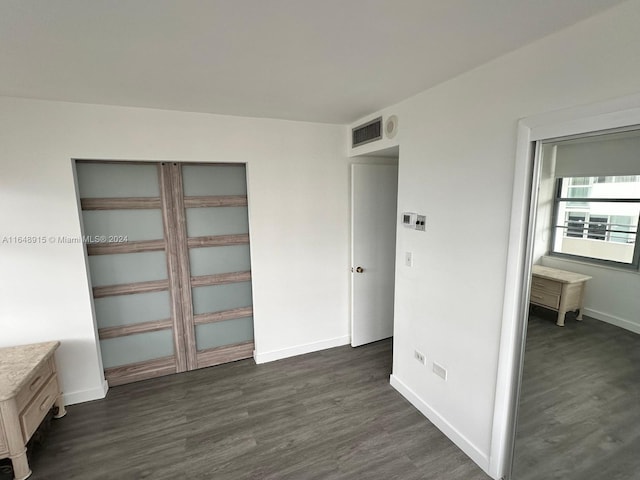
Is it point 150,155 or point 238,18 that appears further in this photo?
point 150,155

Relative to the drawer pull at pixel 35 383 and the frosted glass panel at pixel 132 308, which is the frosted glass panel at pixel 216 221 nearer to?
the frosted glass panel at pixel 132 308

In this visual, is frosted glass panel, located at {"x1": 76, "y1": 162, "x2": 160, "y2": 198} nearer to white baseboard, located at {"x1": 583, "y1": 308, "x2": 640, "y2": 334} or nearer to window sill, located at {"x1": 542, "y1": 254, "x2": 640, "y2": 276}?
window sill, located at {"x1": 542, "y1": 254, "x2": 640, "y2": 276}

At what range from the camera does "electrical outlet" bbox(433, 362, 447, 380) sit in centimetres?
221

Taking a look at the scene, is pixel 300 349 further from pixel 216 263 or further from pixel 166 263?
pixel 166 263

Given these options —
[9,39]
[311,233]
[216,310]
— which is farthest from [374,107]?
[216,310]

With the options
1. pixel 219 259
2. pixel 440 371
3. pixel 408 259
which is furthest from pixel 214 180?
pixel 440 371

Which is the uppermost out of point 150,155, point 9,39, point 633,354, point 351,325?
point 9,39

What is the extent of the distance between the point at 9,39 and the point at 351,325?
11.1 ft

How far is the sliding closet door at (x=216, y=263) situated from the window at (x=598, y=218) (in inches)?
→ 101

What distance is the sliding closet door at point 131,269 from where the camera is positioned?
266cm

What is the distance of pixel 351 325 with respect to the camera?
3.51 meters

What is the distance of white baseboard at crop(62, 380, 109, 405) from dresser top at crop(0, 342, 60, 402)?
53 centimetres

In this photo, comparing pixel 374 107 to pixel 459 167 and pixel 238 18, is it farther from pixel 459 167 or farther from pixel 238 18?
pixel 238 18

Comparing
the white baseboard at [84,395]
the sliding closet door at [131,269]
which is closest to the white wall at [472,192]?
the sliding closet door at [131,269]
